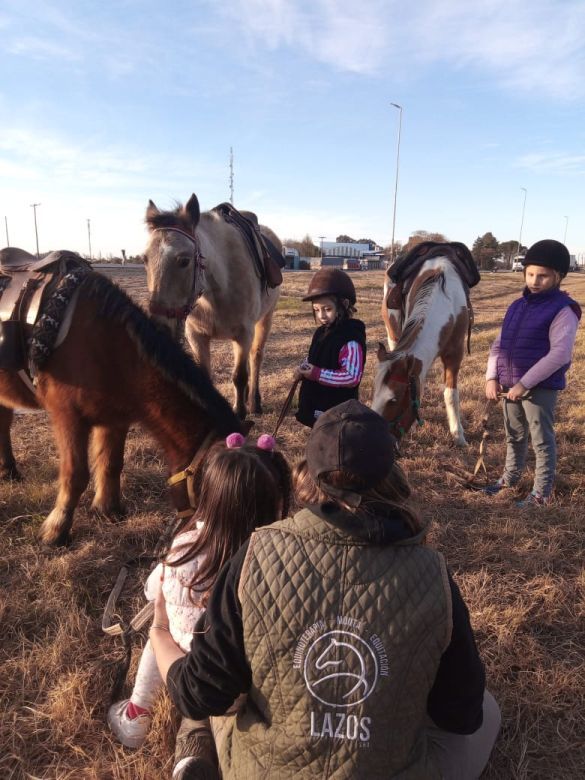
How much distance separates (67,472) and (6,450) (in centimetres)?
128

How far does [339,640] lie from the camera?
1135 mm

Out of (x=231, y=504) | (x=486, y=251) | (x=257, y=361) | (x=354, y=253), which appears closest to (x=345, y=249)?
(x=354, y=253)

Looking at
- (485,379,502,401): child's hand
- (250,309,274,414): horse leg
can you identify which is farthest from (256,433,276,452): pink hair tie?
(250,309,274,414): horse leg

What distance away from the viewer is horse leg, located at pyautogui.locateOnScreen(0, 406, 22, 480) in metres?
3.96

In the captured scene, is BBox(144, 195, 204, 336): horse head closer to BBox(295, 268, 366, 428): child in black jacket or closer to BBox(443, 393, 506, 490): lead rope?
BBox(295, 268, 366, 428): child in black jacket

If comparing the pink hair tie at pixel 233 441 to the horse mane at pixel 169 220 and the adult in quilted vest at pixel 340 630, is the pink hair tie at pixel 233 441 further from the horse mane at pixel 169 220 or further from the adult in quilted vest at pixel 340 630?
the horse mane at pixel 169 220

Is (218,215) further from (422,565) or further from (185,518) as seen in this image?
(422,565)

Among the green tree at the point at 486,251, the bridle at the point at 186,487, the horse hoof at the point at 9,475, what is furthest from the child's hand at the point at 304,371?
the green tree at the point at 486,251

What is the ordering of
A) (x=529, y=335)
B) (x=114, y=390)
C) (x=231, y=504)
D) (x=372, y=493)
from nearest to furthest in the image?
1. (x=372, y=493)
2. (x=231, y=504)
3. (x=114, y=390)
4. (x=529, y=335)

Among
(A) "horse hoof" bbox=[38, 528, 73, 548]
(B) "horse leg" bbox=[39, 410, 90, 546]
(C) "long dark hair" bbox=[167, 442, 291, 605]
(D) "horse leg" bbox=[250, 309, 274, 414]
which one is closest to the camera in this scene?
(C) "long dark hair" bbox=[167, 442, 291, 605]

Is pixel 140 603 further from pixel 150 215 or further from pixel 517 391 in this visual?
pixel 150 215

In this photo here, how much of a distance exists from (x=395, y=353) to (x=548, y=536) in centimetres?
166

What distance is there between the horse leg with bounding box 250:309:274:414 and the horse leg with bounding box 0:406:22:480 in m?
2.67

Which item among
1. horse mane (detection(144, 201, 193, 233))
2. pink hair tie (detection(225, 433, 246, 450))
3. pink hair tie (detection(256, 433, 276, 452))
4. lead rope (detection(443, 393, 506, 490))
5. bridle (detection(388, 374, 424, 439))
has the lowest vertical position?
lead rope (detection(443, 393, 506, 490))
